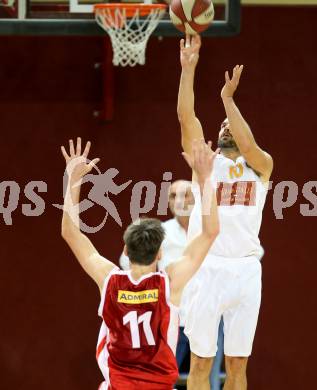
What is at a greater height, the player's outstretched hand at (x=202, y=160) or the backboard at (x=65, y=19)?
the backboard at (x=65, y=19)

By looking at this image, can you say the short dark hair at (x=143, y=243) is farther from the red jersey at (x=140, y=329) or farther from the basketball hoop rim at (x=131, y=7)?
the basketball hoop rim at (x=131, y=7)

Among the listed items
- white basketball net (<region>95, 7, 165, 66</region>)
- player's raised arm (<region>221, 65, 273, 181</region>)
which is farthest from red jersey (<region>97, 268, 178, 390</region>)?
white basketball net (<region>95, 7, 165, 66</region>)

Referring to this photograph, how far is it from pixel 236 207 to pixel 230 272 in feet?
1.56

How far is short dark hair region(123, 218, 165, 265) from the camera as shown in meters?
4.96

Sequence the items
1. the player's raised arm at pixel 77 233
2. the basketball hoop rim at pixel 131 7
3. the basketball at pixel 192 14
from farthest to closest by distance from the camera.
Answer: the basketball hoop rim at pixel 131 7, the basketball at pixel 192 14, the player's raised arm at pixel 77 233

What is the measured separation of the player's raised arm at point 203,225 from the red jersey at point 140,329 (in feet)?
0.23

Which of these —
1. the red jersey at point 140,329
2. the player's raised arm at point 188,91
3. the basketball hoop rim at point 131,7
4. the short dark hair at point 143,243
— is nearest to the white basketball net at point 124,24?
the basketball hoop rim at point 131,7

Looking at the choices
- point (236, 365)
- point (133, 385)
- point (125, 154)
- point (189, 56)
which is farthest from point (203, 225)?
point (125, 154)

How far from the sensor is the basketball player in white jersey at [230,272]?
6.72m

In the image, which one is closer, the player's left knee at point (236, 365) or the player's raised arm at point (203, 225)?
the player's raised arm at point (203, 225)

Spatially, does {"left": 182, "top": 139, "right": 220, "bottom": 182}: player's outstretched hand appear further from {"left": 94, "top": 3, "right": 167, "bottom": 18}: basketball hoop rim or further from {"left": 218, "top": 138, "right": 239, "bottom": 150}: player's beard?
{"left": 94, "top": 3, "right": 167, "bottom": 18}: basketball hoop rim

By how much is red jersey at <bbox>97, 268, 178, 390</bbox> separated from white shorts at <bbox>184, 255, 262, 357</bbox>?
1.75m

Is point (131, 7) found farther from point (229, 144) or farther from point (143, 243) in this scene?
point (143, 243)

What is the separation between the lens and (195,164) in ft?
15.8
